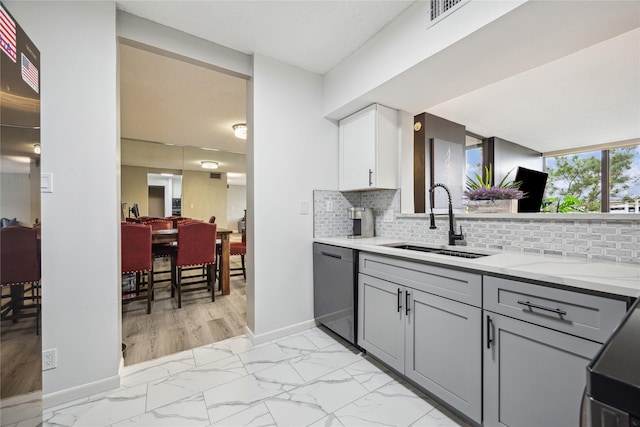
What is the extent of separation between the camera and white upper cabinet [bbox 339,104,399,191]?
7.59 feet

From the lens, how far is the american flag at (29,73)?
93 cm

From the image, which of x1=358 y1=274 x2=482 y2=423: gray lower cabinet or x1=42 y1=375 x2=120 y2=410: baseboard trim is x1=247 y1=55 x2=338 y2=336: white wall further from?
x1=42 y1=375 x2=120 y2=410: baseboard trim

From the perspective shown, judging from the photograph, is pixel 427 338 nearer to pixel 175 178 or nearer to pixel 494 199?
pixel 494 199

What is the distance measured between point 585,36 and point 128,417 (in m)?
3.22

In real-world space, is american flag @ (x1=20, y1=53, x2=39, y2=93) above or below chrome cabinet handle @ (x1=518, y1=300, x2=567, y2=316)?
above

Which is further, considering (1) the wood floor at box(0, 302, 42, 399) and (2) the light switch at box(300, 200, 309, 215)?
(2) the light switch at box(300, 200, 309, 215)

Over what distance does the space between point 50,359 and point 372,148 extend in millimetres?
2590

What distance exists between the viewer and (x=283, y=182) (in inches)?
94.9

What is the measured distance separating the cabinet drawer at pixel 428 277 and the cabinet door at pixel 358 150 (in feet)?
2.57

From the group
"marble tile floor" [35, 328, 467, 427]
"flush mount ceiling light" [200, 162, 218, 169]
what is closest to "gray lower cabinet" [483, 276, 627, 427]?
"marble tile floor" [35, 328, 467, 427]

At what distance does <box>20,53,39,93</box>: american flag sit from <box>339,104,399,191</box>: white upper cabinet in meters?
2.04

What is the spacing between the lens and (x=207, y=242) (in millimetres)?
3293

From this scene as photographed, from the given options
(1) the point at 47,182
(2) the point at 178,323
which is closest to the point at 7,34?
(1) the point at 47,182

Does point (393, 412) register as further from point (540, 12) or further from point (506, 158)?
point (506, 158)
